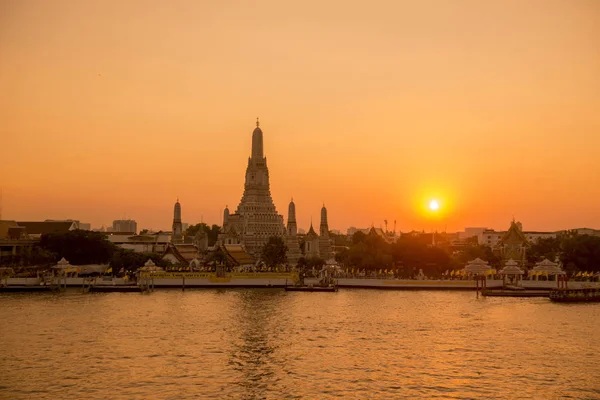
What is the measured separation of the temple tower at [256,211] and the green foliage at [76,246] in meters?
24.7

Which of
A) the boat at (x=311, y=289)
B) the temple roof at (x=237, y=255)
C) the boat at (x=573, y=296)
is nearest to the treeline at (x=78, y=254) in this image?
the temple roof at (x=237, y=255)

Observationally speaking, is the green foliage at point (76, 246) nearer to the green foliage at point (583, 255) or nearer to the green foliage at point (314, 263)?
the green foliage at point (314, 263)

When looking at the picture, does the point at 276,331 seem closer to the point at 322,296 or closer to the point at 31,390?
the point at 31,390

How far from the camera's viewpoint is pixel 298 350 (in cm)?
4006

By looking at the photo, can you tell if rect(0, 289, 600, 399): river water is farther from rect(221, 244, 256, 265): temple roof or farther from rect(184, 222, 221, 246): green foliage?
rect(184, 222, 221, 246): green foliage

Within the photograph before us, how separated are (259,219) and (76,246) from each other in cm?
3665

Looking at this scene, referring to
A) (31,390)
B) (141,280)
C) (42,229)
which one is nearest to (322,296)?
(141,280)

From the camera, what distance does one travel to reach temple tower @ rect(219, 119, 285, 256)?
123 m

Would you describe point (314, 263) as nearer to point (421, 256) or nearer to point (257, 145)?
point (421, 256)

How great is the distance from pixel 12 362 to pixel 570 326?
122 ft

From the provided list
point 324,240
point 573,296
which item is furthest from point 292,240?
point 573,296

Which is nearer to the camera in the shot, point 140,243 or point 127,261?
point 127,261

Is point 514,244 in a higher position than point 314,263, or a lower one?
higher

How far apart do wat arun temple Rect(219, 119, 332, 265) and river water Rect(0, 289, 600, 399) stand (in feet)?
190
